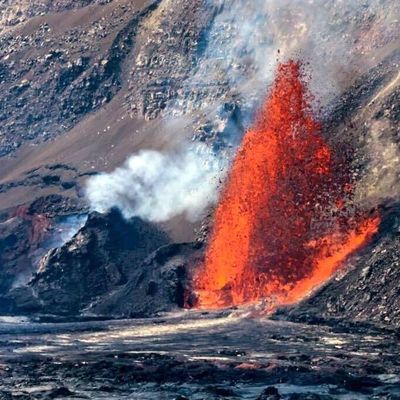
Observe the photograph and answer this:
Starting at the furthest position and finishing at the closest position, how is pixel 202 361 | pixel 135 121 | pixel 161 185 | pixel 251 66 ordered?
pixel 135 121
pixel 251 66
pixel 161 185
pixel 202 361

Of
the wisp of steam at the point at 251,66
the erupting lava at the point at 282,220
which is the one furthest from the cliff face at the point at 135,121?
the erupting lava at the point at 282,220

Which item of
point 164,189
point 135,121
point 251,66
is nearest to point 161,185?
point 164,189

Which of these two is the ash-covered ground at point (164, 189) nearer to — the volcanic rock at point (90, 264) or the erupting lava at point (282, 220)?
the volcanic rock at point (90, 264)

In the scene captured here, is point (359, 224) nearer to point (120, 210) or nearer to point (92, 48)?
point (120, 210)

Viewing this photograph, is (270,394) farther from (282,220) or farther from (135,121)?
(135,121)

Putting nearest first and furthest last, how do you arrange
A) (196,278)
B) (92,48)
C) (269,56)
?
1. (196,278)
2. (269,56)
3. (92,48)

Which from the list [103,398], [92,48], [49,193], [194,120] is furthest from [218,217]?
[92,48]
